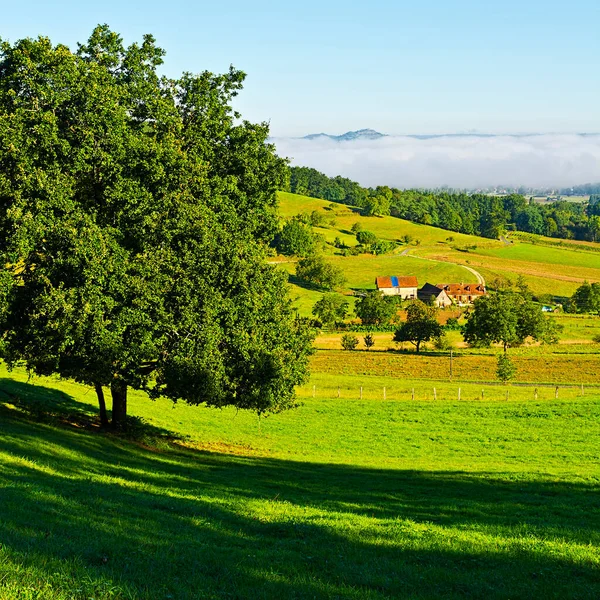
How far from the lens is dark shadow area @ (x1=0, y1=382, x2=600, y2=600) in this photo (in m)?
10.9

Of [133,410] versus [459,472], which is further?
[133,410]

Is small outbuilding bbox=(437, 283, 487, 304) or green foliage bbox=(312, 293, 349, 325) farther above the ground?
small outbuilding bbox=(437, 283, 487, 304)

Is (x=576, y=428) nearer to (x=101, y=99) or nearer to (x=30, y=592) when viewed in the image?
(x=101, y=99)

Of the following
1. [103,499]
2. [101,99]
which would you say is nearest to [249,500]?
[103,499]

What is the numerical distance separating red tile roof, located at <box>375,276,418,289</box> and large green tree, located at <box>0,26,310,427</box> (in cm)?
15948

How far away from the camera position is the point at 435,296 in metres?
181

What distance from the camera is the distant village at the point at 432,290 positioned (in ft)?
601

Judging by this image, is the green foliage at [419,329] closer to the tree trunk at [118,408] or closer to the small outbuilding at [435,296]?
the small outbuilding at [435,296]

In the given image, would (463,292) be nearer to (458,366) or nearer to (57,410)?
(458,366)

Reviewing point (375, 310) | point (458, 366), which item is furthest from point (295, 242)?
point (458, 366)

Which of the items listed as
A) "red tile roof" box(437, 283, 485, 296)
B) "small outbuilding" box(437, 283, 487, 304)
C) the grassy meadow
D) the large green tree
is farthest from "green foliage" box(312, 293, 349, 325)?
the large green tree

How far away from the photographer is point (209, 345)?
27.0 metres

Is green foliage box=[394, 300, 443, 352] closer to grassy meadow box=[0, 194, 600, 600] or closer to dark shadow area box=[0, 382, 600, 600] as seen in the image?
grassy meadow box=[0, 194, 600, 600]

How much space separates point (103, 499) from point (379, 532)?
6.65 m
